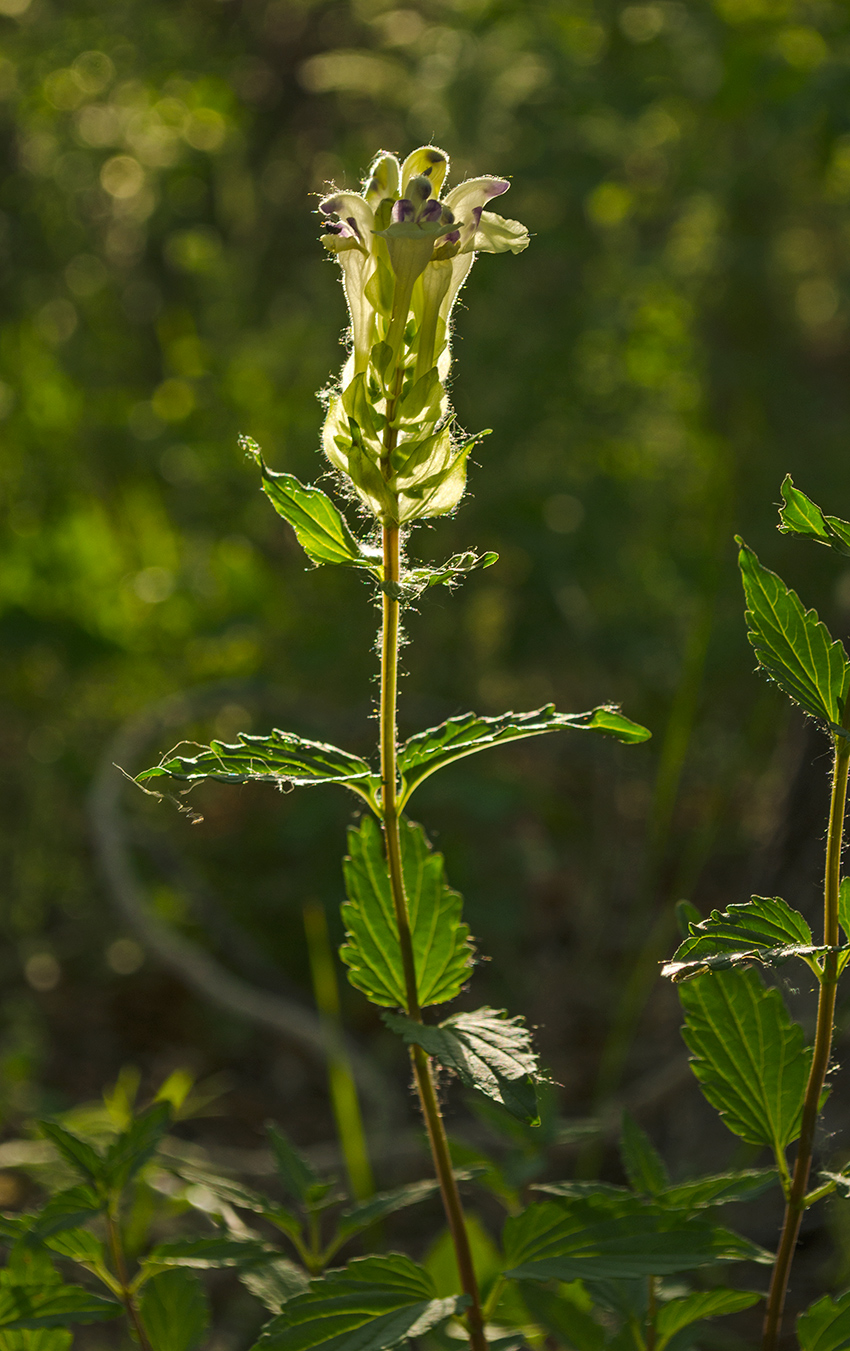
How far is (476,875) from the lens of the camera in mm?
2045

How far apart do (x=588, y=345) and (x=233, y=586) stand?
36.3 inches

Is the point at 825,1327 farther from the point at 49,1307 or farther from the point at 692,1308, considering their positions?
the point at 49,1307

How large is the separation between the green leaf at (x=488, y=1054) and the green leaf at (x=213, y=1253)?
Answer: 0.22 m

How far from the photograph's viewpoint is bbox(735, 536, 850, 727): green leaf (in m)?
0.55

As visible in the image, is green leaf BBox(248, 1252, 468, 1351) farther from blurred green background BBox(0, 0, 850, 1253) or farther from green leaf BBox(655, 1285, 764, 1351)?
blurred green background BBox(0, 0, 850, 1253)

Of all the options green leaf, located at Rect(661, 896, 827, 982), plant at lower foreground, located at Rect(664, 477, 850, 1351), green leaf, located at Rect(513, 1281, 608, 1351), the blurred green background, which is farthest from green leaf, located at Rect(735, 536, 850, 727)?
the blurred green background

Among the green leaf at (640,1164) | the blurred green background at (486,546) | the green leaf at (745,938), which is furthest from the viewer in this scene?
the blurred green background at (486,546)

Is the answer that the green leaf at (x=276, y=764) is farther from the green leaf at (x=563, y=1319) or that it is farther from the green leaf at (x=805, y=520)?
the green leaf at (x=563, y=1319)

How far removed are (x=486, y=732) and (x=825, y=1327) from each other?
0.38 m

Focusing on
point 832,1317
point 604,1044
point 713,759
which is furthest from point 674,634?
point 832,1317

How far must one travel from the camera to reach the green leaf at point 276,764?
535mm

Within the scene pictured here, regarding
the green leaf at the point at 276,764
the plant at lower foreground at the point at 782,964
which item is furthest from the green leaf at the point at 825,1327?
the green leaf at the point at 276,764

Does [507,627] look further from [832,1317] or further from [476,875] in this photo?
[832,1317]

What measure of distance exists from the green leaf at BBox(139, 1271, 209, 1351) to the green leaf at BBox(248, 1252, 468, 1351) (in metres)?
0.15
